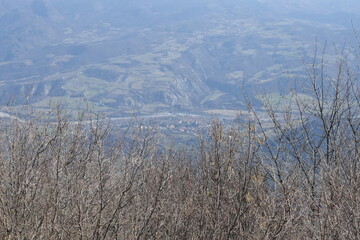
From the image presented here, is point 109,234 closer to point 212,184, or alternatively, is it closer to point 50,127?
point 212,184

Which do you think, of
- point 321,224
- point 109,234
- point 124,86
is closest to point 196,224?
point 109,234

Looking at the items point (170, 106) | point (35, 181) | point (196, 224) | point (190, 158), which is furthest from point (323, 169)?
point (170, 106)

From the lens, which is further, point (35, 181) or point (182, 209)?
point (182, 209)

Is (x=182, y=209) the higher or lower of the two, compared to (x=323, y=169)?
lower

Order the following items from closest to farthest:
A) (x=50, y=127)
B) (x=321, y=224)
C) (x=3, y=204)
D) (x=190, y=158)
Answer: (x=321, y=224)
(x=3, y=204)
(x=50, y=127)
(x=190, y=158)

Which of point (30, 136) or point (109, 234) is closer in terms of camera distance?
point (109, 234)

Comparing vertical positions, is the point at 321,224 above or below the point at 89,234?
above

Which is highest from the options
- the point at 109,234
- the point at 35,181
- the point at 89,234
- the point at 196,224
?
the point at 35,181

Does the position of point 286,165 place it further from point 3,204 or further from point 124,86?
point 124,86

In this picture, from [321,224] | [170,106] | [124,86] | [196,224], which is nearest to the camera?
[321,224]
